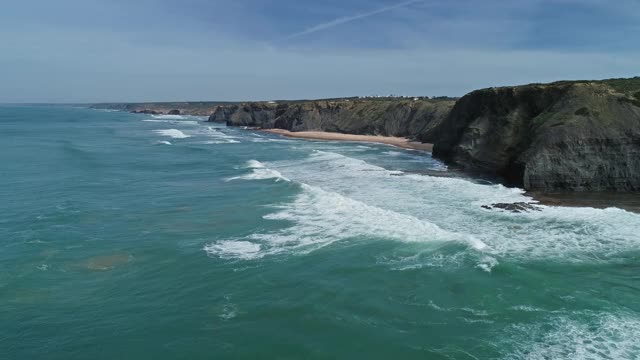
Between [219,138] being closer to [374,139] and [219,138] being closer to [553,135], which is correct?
[374,139]

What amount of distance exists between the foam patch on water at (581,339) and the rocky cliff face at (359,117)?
66311mm

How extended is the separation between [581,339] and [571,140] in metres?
24.3

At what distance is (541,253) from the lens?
21.6m

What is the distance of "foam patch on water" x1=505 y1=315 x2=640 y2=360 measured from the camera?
13586 millimetres

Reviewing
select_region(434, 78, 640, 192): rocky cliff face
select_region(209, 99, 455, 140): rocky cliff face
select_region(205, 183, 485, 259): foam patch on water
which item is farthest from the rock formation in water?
select_region(209, 99, 455, 140): rocky cliff face

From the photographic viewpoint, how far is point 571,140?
1396 inches

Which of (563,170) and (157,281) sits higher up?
(563,170)

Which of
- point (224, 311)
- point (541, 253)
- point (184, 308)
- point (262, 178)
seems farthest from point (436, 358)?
point (262, 178)

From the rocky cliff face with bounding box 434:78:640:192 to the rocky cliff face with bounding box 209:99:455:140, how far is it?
1431 inches

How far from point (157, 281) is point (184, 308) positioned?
2.92 metres

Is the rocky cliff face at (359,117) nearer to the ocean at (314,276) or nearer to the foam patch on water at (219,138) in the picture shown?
the foam patch on water at (219,138)

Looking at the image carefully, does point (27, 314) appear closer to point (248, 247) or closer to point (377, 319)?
point (248, 247)

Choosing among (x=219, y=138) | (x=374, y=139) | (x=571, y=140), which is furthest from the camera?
(x=219, y=138)

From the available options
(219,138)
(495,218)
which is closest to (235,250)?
(495,218)
